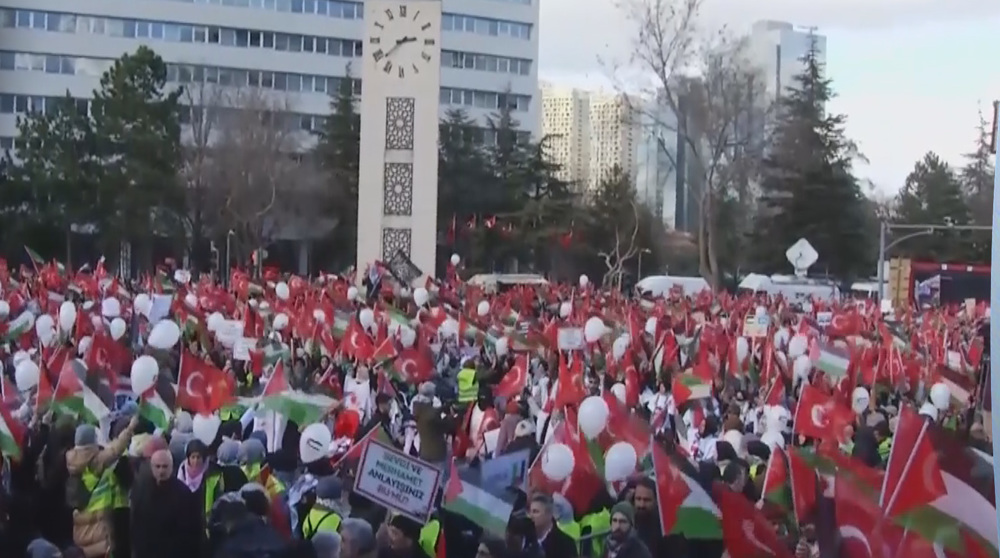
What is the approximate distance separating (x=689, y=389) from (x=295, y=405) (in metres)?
3.41

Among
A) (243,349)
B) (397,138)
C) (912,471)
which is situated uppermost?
(397,138)

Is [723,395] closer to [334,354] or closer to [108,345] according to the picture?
[334,354]

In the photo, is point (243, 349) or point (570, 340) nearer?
point (243, 349)

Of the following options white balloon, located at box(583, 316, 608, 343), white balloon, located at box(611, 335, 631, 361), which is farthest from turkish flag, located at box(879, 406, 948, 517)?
white balloon, located at box(583, 316, 608, 343)

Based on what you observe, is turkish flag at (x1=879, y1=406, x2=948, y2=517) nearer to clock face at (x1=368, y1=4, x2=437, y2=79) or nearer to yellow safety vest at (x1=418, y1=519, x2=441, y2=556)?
yellow safety vest at (x1=418, y1=519, x2=441, y2=556)

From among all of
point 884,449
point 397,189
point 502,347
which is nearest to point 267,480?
point 884,449

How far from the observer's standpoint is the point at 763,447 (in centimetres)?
912

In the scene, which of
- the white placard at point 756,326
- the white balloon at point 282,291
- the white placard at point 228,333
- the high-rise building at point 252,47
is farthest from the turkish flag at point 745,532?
the high-rise building at point 252,47

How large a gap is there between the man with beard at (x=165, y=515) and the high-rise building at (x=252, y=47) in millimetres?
51026

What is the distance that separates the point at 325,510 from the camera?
7.13 m

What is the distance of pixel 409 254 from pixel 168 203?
665 inches

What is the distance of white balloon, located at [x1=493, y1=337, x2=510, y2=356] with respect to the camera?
16.3 m

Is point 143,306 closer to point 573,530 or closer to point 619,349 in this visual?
point 619,349

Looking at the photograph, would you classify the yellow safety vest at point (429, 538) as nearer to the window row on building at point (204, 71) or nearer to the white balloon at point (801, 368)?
the white balloon at point (801, 368)
